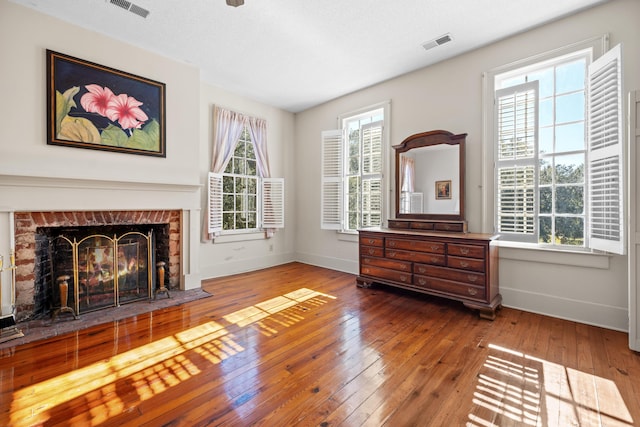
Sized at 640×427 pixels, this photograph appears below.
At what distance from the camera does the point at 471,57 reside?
351 cm

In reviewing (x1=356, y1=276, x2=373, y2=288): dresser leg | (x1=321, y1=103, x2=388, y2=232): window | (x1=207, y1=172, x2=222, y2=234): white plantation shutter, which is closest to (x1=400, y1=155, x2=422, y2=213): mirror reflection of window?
(x1=321, y1=103, x2=388, y2=232): window

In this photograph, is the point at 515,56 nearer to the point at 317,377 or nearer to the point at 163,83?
the point at 317,377

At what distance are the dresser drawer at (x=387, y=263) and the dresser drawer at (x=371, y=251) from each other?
0.06 m

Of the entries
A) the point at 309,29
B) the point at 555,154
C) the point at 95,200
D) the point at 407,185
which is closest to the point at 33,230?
the point at 95,200

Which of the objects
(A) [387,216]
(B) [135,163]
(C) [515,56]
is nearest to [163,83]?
(B) [135,163]

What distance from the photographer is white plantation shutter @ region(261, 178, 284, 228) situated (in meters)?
5.15

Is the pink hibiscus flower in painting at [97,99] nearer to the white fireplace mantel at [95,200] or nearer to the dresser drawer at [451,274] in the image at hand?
the white fireplace mantel at [95,200]

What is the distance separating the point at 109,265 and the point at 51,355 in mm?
1215

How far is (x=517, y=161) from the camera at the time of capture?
3.21 metres

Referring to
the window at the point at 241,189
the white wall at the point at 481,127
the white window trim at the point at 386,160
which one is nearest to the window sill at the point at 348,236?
the white wall at the point at 481,127

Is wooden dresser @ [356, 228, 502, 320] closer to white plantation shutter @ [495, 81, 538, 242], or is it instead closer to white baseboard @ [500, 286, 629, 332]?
white baseboard @ [500, 286, 629, 332]

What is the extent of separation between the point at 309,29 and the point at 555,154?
2943 mm

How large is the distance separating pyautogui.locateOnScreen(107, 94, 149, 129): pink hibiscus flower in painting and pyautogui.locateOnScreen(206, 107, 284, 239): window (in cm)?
118

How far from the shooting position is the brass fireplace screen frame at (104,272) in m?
2.97
